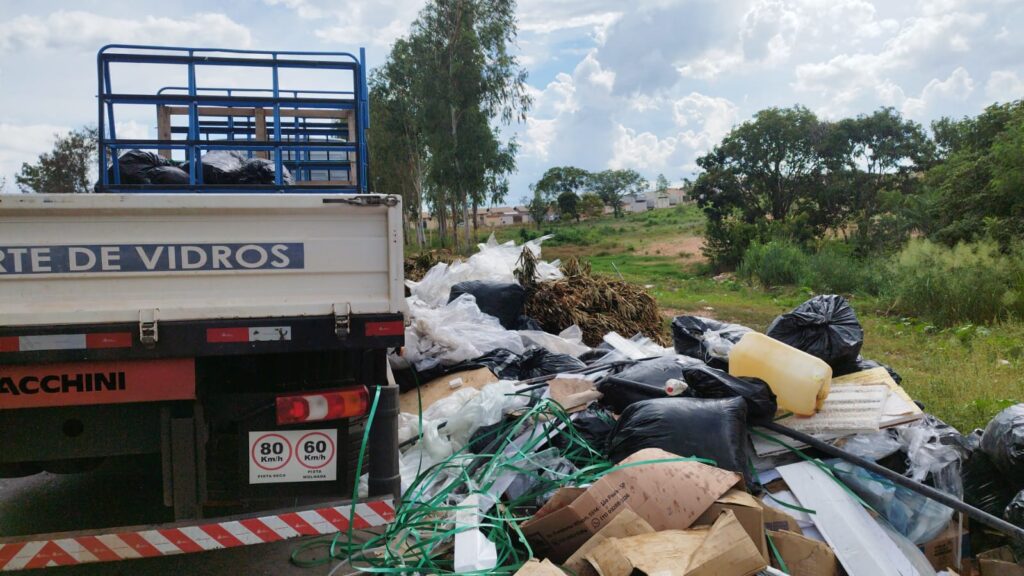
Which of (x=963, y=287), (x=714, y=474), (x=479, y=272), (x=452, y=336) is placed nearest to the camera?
(x=714, y=474)

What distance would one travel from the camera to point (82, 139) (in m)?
25.5

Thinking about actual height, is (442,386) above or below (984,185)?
below

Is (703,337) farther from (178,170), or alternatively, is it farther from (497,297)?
(178,170)

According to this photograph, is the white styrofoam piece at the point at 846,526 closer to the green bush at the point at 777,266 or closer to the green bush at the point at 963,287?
the green bush at the point at 963,287

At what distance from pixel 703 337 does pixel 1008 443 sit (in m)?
1.76

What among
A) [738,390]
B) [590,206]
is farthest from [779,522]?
[590,206]

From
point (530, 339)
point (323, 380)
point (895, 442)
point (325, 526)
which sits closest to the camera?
point (325, 526)

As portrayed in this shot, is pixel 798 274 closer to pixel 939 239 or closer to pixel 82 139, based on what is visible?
pixel 939 239

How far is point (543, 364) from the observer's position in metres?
5.12

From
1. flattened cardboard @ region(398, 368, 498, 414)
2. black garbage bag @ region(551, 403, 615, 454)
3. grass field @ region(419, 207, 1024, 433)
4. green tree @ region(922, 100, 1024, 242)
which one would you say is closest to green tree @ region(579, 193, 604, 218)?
grass field @ region(419, 207, 1024, 433)

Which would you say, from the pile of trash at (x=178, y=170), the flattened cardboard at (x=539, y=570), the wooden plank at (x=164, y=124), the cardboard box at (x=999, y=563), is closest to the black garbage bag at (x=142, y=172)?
the pile of trash at (x=178, y=170)

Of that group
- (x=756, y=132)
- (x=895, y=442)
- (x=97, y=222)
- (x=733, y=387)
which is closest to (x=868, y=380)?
(x=895, y=442)

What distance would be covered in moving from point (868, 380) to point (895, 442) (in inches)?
20.5

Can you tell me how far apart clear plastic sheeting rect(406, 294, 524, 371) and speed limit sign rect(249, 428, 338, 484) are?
207 centimetres
